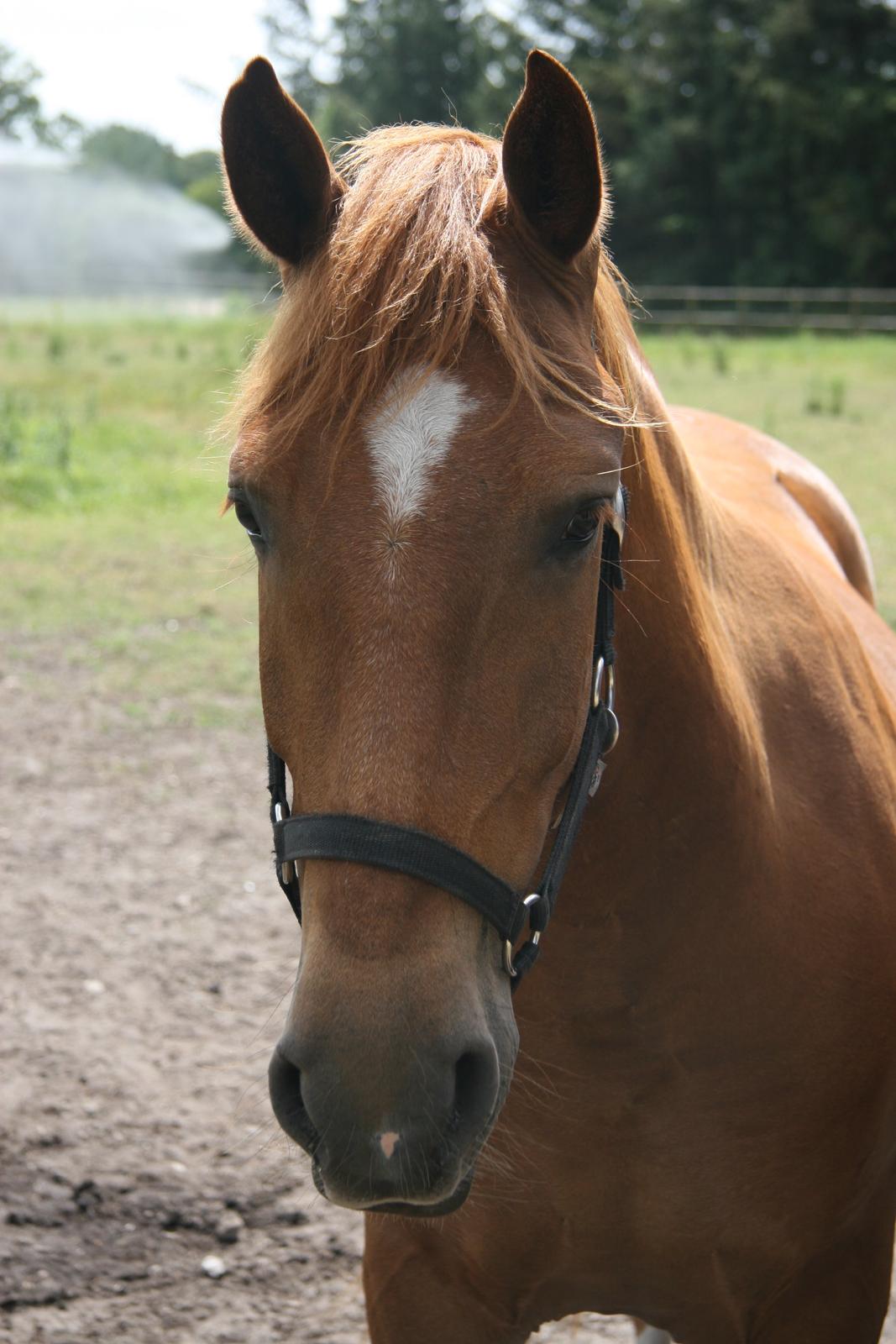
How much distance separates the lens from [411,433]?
138cm

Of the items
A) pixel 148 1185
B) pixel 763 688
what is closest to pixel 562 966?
pixel 763 688

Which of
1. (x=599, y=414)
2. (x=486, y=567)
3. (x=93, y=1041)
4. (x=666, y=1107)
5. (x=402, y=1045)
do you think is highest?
(x=599, y=414)

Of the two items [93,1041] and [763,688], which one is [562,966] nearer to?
[763,688]

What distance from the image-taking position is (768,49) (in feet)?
120

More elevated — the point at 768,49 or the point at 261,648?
the point at 768,49

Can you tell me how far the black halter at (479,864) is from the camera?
129cm

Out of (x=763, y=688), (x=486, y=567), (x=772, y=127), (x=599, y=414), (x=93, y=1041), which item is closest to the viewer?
(x=486, y=567)

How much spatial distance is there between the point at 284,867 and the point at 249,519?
439 millimetres

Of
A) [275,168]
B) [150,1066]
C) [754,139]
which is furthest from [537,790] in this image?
[754,139]

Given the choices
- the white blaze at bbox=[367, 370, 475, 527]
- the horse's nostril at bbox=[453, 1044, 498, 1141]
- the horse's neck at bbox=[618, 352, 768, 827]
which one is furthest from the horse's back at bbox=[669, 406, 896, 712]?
the horse's nostril at bbox=[453, 1044, 498, 1141]

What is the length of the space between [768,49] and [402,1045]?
135 ft

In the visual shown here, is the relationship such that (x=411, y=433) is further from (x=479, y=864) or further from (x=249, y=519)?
(x=479, y=864)

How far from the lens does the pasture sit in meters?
2.79

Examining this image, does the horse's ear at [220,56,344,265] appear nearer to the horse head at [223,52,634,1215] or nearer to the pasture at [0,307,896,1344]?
the horse head at [223,52,634,1215]
